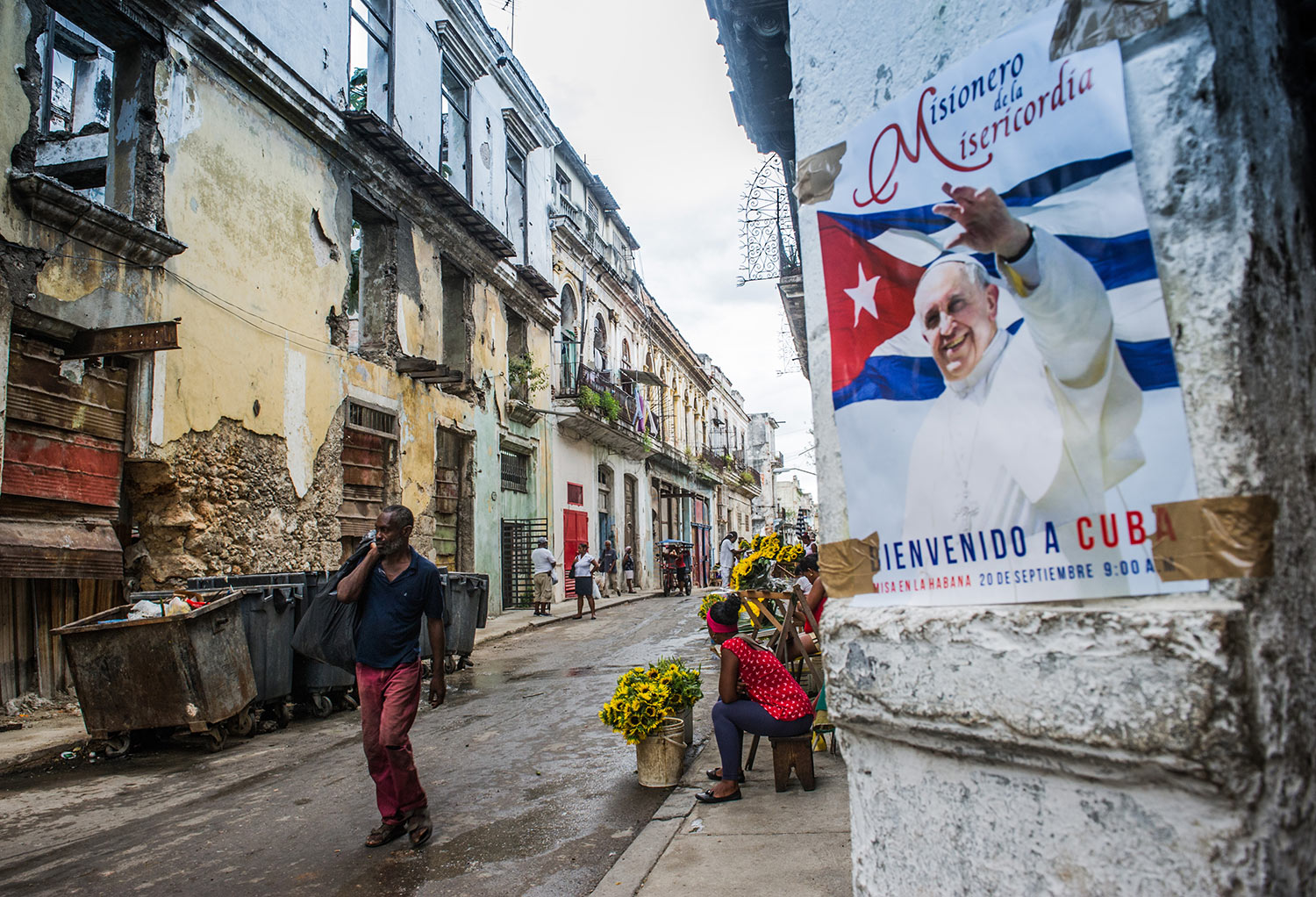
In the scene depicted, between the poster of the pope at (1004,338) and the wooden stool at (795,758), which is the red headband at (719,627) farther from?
the poster of the pope at (1004,338)

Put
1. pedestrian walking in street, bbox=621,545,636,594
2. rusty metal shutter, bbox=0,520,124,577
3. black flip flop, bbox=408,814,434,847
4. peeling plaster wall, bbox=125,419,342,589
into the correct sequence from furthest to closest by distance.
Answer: pedestrian walking in street, bbox=621,545,636,594
peeling plaster wall, bbox=125,419,342,589
rusty metal shutter, bbox=0,520,124,577
black flip flop, bbox=408,814,434,847

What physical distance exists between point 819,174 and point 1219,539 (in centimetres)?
123

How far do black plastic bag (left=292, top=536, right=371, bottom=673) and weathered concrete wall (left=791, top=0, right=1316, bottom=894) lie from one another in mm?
3432

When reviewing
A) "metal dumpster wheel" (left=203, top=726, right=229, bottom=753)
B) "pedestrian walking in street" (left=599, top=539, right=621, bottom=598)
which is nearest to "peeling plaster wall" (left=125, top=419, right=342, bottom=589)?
Answer: "metal dumpster wheel" (left=203, top=726, right=229, bottom=753)

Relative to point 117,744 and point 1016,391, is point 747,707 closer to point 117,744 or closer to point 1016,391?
point 1016,391

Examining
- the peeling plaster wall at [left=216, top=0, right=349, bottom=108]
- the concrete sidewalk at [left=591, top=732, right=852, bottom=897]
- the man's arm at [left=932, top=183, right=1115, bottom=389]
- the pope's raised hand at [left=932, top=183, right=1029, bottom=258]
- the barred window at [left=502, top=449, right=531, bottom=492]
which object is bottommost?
the concrete sidewalk at [left=591, top=732, right=852, bottom=897]

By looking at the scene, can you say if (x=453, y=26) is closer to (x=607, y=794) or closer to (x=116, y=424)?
(x=116, y=424)

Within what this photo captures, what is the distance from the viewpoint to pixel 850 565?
202 cm

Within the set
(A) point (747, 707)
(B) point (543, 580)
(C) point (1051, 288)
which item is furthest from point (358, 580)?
(B) point (543, 580)

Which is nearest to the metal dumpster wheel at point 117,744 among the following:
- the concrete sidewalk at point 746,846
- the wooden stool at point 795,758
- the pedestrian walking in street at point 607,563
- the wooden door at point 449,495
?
the concrete sidewalk at point 746,846

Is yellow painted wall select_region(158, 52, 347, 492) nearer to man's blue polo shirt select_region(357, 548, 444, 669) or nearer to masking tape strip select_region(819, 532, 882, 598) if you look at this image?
man's blue polo shirt select_region(357, 548, 444, 669)

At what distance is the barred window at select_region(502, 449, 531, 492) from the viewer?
19484mm

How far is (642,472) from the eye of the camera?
3038 centimetres

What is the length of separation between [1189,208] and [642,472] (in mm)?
28928
